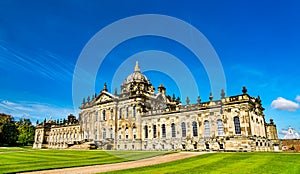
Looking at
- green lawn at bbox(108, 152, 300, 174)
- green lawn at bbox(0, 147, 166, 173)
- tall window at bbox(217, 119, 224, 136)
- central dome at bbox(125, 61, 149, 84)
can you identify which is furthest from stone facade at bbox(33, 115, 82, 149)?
green lawn at bbox(108, 152, 300, 174)

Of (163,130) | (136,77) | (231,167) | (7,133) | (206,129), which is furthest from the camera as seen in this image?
(7,133)

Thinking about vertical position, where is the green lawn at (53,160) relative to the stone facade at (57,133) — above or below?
A: below

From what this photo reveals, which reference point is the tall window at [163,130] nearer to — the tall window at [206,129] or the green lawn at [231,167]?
the tall window at [206,129]

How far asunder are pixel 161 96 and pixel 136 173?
160 ft

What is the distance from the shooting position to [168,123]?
4541 cm

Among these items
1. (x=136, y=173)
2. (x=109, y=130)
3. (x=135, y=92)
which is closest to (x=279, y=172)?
(x=136, y=173)

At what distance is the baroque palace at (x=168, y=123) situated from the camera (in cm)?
3753

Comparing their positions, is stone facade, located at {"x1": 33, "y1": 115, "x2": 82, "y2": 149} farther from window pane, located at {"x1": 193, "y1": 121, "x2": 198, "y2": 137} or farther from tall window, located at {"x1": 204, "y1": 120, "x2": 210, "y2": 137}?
tall window, located at {"x1": 204, "y1": 120, "x2": 210, "y2": 137}

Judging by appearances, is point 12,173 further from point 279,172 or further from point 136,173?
point 279,172

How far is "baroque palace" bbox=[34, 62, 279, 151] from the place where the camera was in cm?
3753

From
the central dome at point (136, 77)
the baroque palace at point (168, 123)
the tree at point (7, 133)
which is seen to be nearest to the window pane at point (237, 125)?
the baroque palace at point (168, 123)

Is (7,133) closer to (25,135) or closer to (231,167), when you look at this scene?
(25,135)

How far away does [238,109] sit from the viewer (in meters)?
37.5

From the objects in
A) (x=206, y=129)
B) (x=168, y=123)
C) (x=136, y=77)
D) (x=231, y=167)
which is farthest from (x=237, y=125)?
(x=136, y=77)
